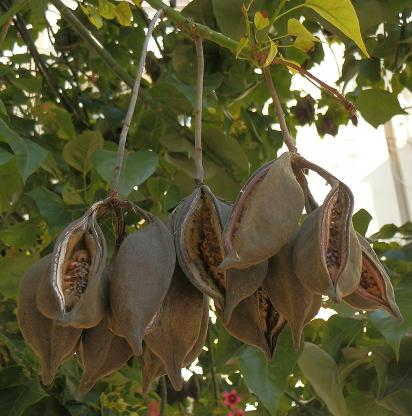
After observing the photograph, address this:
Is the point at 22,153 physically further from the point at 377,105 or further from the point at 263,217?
the point at 377,105

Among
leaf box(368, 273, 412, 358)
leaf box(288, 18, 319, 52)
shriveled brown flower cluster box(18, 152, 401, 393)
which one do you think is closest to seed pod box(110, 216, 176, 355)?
shriveled brown flower cluster box(18, 152, 401, 393)

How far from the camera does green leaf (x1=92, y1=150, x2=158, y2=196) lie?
0.93 meters

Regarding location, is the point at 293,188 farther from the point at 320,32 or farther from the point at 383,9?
the point at 320,32

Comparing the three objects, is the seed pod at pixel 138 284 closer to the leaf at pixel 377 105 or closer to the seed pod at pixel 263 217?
the seed pod at pixel 263 217

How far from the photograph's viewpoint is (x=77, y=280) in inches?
24.0

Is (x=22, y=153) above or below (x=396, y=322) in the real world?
above

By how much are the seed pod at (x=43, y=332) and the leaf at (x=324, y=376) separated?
494mm

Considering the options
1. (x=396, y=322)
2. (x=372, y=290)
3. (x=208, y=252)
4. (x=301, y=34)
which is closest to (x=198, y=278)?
(x=208, y=252)

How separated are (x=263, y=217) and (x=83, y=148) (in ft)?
2.02

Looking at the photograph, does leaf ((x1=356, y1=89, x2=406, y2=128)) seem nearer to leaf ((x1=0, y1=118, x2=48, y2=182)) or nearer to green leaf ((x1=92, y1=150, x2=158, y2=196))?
green leaf ((x1=92, y1=150, x2=158, y2=196))

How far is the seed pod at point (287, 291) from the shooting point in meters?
0.60

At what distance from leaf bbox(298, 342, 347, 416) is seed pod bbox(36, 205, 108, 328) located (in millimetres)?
506

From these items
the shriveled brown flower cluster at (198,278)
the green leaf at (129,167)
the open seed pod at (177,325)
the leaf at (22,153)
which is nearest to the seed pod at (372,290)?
the shriveled brown flower cluster at (198,278)

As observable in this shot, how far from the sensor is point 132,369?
132 cm
